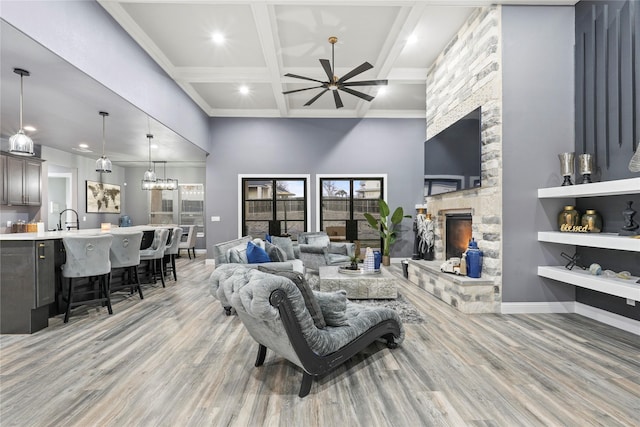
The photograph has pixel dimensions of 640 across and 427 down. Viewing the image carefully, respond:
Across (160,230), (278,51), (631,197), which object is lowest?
(160,230)

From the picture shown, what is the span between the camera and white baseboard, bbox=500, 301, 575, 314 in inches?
150

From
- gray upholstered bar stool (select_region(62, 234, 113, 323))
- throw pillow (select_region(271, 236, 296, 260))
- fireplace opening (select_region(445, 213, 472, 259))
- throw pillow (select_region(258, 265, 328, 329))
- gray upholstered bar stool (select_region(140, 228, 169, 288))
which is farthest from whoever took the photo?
throw pillow (select_region(271, 236, 296, 260))

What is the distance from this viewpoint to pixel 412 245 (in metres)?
7.57

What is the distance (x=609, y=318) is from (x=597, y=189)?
145cm

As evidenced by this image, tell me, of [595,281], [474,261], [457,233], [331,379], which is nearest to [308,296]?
[331,379]

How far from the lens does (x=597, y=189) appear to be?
10.1ft

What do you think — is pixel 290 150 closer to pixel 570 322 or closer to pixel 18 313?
pixel 18 313

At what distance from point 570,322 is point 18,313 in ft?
19.4

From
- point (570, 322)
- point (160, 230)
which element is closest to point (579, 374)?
point (570, 322)

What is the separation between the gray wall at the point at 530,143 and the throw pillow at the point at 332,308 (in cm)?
258

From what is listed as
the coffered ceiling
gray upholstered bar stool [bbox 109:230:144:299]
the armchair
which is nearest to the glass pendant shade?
gray upholstered bar stool [bbox 109:230:144:299]

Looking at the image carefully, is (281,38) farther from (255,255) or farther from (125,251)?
(125,251)

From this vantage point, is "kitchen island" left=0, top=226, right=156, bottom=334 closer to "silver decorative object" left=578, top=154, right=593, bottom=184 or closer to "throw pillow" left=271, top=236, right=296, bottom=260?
"throw pillow" left=271, top=236, right=296, bottom=260

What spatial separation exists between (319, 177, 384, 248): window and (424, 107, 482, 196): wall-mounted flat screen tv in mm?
2042
